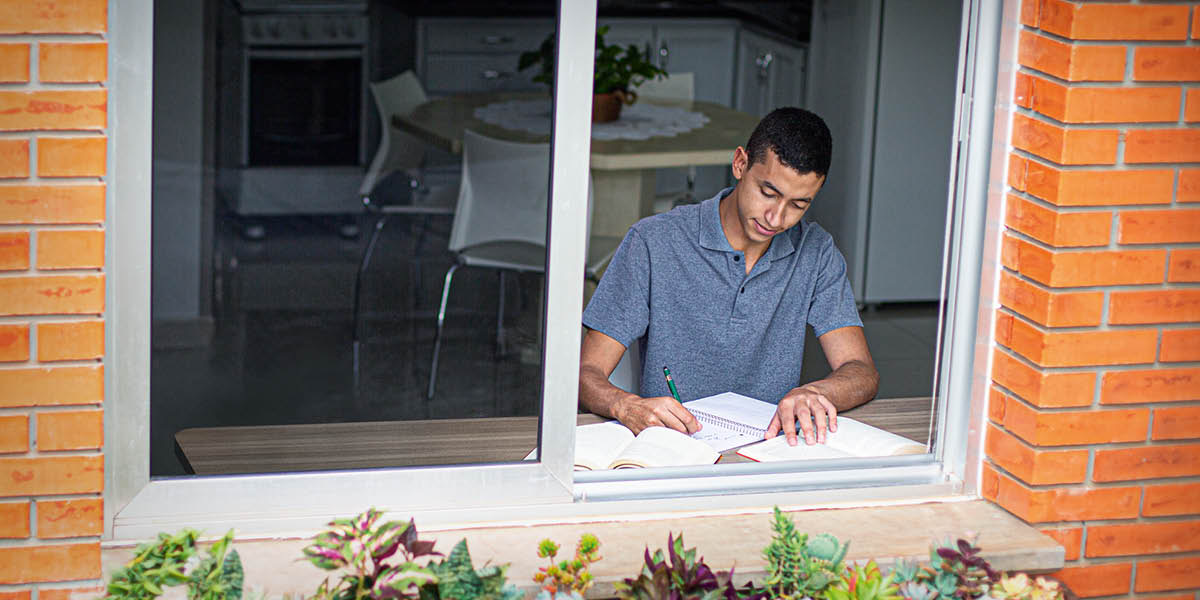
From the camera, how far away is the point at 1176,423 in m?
1.85

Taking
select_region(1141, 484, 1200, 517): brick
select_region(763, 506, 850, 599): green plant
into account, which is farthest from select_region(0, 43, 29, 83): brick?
select_region(1141, 484, 1200, 517): brick

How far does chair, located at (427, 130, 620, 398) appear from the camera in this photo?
4.21 metres

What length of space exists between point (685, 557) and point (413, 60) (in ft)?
20.4

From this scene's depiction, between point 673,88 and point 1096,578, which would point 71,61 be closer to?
point 1096,578

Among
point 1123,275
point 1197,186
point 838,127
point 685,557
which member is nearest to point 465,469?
point 685,557

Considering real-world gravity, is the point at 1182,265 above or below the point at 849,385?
above

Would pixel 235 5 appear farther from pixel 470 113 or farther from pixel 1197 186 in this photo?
pixel 1197 186

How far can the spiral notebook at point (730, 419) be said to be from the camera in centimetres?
213

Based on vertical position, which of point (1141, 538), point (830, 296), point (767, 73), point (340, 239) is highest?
point (767, 73)

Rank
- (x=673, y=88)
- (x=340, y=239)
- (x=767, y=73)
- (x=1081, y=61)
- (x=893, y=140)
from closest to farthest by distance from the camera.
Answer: (x=1081, y=61), (x=893, y=140), (x=673, y=88), (x=340, y=239), (x=767, y=73)

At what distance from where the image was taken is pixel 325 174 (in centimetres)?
716

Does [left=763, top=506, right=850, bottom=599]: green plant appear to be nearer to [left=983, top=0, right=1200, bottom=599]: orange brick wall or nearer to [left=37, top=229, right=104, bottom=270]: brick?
[left=983, top=0, right=1200, bottom=599]: orange brick wall

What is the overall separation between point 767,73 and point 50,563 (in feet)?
19.0

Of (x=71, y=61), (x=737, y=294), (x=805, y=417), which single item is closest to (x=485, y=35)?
(x=737, y=294)
